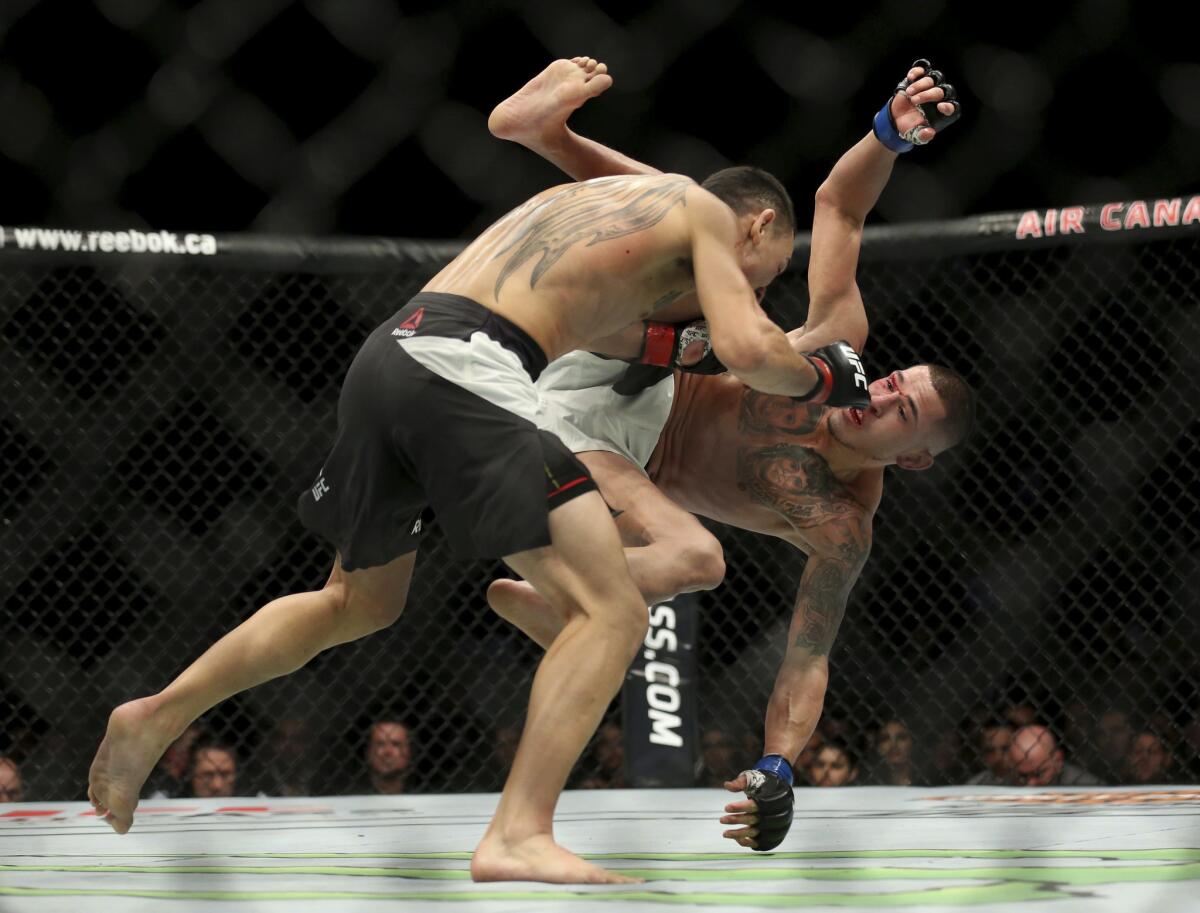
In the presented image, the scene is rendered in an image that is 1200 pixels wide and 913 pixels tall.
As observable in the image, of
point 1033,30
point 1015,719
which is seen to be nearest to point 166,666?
point 1015,719

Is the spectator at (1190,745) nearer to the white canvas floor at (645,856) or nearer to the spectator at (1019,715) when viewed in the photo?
the spectator at (1019,715)

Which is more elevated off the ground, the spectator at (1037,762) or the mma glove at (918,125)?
the mma glove at (918,125)

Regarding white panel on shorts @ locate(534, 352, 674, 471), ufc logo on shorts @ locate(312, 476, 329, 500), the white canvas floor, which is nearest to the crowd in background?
the white canvas floor

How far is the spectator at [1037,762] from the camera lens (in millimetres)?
3275

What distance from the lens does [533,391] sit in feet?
5.41

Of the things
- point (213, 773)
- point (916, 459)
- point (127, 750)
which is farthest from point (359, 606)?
point (213, 773)

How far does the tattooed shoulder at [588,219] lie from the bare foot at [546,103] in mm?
346

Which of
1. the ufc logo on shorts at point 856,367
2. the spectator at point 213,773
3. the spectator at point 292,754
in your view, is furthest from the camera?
the spectator at point 292,754

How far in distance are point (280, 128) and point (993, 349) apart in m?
1.76

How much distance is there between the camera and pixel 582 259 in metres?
1.68

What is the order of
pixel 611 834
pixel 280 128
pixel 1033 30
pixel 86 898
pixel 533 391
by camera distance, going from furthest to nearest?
1. pixel 1033 30
2. pixel 280 128
3. pixel 611 834
4. pixel 533 391
5. pixel 86 898

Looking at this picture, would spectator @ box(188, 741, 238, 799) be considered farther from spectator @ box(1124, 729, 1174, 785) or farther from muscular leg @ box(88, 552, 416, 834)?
spectator @ box(1124, 729, 1174, 785)

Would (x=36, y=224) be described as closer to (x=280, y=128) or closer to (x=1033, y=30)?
(x=280, y=128)

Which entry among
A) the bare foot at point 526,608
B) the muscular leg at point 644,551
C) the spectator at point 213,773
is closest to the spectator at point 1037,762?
the muscular leg at point 644,551
